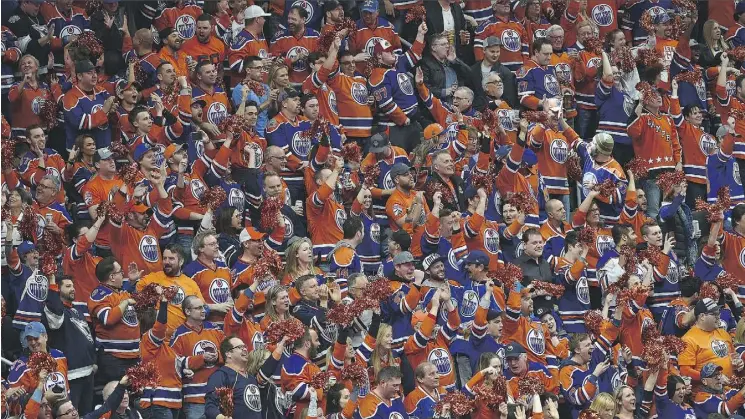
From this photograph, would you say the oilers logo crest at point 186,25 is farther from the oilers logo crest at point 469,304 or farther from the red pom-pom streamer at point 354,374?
the red pom-pom streamer at point 354,374

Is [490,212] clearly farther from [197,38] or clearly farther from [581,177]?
[197,38]

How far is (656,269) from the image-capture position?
19.3 meters

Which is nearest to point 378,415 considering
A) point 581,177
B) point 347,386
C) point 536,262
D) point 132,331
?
point 347,386

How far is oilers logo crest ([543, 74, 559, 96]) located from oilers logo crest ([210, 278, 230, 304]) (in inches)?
187

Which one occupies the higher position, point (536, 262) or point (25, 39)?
point (25, 39)

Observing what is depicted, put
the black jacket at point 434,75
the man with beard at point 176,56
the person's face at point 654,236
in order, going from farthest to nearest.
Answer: the black jacket at point 434,75 < the person's face at point 654,236 < the man with beard at point 176,56

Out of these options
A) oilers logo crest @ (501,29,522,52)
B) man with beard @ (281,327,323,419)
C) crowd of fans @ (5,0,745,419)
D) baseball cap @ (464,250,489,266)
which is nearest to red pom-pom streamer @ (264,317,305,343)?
crowd of fans @ (5,0,745,419)

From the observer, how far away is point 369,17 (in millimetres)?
20125

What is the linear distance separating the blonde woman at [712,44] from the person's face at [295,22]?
181 inches

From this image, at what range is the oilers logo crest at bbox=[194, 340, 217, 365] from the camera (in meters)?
16.3

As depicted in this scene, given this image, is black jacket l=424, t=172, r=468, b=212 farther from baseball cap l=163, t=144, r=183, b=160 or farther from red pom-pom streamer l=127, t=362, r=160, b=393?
red pom-pom streamer l=127, t=362, r=160, b=393

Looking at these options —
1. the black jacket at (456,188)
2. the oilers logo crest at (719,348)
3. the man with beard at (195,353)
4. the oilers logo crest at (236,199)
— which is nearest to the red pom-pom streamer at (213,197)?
the oilers logo crest at (236,199)

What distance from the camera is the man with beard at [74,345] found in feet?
52.8

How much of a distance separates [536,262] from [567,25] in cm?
358
